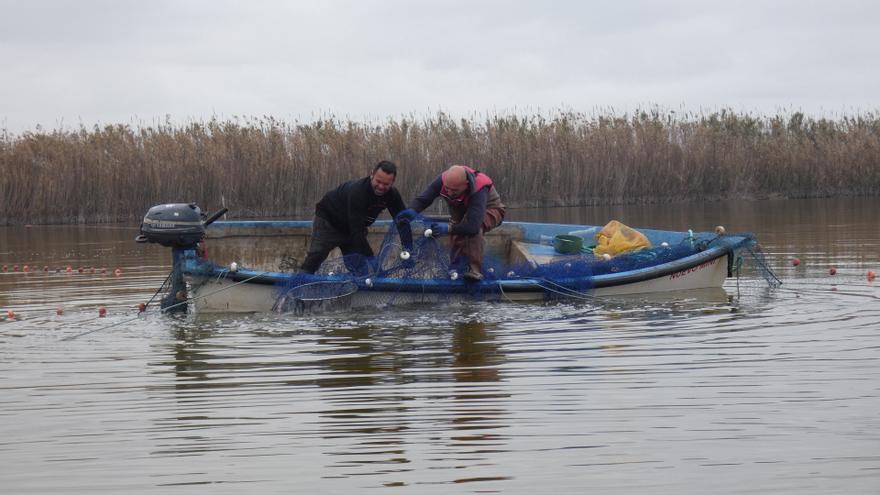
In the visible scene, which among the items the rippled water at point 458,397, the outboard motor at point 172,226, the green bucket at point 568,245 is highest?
the outboard motor at point 172,226

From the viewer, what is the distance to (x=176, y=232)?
10.0m

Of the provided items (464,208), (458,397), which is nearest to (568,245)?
(464,208)

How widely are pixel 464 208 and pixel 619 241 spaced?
200cm

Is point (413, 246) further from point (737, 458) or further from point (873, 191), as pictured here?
point (873, 191)

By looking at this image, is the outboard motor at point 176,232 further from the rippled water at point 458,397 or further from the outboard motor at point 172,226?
the rippled water at point 458,397

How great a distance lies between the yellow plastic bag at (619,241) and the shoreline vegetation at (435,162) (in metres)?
12.4

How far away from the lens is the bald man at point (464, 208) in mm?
10547

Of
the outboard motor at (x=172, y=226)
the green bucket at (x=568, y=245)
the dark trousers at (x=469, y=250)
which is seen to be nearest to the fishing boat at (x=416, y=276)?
the outboard motor at (x=172, y=226)

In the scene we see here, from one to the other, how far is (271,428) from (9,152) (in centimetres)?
1965

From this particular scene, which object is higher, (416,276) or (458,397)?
(416,276)

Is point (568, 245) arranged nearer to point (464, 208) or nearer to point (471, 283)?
point (464, 208)

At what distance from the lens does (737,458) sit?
5.19 meters

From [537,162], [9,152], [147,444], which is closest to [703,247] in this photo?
[147,444]

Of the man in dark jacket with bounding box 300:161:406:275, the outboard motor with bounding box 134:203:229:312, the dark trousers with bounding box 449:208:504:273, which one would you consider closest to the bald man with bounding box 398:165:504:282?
the dark trousers with bounding box 449:208:504:273
